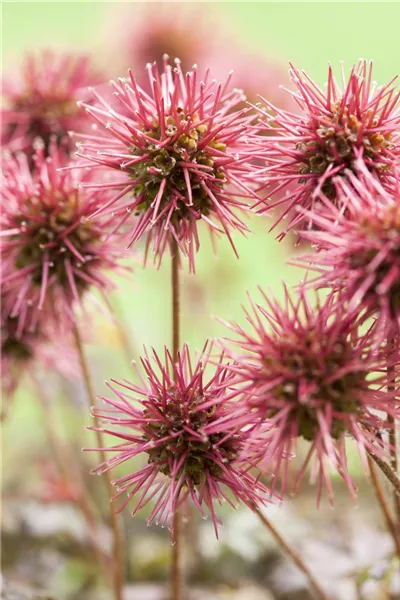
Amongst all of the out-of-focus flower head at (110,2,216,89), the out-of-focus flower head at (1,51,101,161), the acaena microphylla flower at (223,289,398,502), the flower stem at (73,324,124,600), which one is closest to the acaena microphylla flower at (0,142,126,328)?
the flower stem at (73,324,124,600)

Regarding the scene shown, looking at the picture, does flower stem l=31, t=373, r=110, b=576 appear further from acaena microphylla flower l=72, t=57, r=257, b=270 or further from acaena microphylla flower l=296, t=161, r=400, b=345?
acaena microphylla flower l=296, t=161, r=400, b=345

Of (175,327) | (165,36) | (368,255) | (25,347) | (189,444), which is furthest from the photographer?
(165,36)

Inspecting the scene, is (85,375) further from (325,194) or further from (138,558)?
(138,558)

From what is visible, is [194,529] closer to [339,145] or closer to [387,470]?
[387,470]

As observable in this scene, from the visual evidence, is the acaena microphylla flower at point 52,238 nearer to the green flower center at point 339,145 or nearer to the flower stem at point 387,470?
the green flower center at point 339,145

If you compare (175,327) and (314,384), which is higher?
(175,327)

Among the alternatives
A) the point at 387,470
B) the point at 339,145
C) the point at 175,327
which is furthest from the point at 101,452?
the point at 339,145

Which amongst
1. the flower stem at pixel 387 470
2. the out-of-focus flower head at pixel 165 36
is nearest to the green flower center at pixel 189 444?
the flower stem at pixel 387 470
